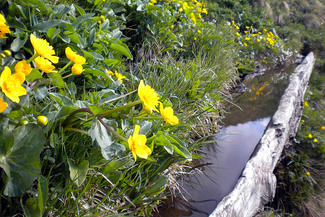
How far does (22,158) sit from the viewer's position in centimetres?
73

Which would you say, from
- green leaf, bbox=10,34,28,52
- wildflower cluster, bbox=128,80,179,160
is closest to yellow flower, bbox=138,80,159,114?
wildflower cluster, bbox=128,80,179,160

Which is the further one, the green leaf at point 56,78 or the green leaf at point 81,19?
the green leaf at point 81,19

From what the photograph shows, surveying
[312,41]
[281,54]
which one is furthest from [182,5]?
[312,41]

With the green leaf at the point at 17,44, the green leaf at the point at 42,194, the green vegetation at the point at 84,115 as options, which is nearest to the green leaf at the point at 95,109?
the green vegetation at the point at 84,115

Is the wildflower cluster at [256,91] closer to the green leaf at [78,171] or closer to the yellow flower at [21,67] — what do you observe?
the green leaf at [78,171]

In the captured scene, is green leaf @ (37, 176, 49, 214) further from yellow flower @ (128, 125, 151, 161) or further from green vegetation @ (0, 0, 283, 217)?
yellow flower @ (128, 125, 151, 161)

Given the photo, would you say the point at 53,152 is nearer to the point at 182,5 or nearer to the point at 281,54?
the point at 182,5

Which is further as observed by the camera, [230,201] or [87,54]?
[230,201]

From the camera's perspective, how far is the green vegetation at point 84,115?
2.42ft

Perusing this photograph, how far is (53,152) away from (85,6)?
137 cm

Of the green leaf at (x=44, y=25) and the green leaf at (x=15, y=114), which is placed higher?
the green leaf at (x=44, y=25)

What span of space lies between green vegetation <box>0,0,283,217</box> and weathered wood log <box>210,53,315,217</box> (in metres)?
0.40

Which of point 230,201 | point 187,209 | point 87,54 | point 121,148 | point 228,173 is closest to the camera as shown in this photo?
point 121,148

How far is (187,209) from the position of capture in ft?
Result: 5.31
